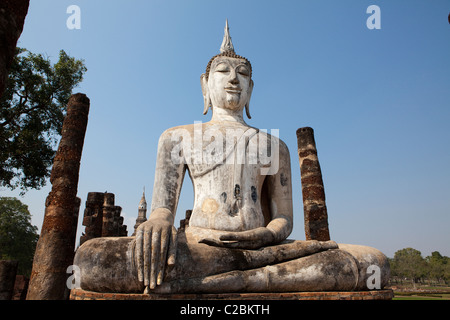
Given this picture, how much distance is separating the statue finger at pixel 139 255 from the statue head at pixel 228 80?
2212 mm

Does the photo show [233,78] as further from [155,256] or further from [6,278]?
[6,278]

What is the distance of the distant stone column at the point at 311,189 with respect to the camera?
948cm

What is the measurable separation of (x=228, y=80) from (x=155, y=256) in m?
2.49

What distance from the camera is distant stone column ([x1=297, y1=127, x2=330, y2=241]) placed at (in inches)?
373

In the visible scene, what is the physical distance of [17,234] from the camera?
27156mm

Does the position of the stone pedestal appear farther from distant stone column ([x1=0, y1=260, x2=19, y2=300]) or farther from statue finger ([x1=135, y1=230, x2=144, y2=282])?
distant stone column ([x1=0, y1=260, x2=19, y2=300])

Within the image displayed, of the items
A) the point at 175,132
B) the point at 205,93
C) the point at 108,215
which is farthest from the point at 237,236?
the point at 108,215

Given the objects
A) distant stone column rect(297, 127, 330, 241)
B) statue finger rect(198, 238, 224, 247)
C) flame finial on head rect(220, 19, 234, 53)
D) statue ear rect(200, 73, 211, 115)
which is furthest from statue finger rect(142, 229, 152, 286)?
distant stone column rect(297, 127, 330, 241)

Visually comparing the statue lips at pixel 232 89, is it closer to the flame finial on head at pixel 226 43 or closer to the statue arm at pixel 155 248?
the flame finial on head at pixel 226 43

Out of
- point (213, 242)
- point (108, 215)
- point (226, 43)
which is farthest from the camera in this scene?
point (108, 215)

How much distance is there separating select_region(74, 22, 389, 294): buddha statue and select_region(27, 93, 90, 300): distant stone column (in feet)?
16.9

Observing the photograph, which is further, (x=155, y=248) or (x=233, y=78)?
(x=233, y=78)

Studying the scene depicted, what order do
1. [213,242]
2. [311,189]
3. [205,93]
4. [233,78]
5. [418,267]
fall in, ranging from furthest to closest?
[418,267] < [311,189] < [205,93] < [233,78] < [213,242]
